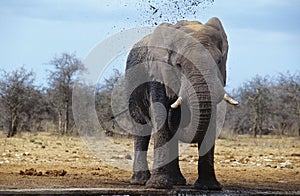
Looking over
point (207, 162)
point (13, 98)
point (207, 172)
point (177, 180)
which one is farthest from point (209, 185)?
point (13, 98)

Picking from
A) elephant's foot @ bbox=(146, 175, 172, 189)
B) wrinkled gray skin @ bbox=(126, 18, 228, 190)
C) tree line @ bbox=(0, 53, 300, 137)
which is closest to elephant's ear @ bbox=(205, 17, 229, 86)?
wrinkled gray skin @ bbox=(126, 18, 228, 190)

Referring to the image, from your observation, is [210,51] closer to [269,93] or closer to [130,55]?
[130,55]

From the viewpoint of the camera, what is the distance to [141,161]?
9609 mm

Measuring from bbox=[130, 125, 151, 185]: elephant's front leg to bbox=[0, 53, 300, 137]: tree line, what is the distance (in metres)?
11.8

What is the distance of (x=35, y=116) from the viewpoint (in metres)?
33.5

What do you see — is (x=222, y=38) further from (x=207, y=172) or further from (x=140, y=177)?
(x=140, y=177)

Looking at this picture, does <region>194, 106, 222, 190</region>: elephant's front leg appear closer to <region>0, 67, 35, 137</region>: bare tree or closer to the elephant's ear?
the elephant's ear

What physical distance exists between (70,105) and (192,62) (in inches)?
925

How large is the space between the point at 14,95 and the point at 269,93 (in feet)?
58.4

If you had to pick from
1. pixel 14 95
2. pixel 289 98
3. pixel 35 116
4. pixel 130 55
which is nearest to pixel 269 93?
pixel 289 98

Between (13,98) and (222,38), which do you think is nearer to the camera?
(222,38)

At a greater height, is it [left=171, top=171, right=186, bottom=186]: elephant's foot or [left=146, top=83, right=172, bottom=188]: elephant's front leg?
[left=146, top=83, right=172, bottom=188]: elephant's front leg

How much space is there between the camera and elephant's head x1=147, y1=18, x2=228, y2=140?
7.31 m

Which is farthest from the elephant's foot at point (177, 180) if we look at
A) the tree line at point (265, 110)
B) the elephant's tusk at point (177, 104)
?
the tree line at point (265, 110)
